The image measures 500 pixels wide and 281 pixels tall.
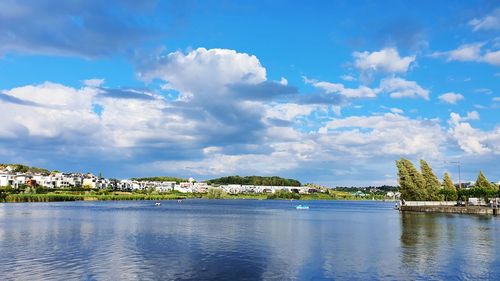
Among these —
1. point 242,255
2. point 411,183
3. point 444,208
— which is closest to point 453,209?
point 444,208

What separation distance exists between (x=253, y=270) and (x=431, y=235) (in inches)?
1550

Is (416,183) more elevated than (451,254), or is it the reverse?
(416,183)

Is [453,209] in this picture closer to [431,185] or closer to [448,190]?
[448,190]

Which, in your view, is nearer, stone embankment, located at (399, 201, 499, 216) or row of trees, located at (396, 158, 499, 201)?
stone embankment, located at (399, 201, 499, 216)

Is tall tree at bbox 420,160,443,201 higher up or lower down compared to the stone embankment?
higher up

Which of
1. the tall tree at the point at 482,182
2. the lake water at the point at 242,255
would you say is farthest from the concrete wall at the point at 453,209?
the lake water at the point at 242,255

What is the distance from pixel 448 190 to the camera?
15012cm

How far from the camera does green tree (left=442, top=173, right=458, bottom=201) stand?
15000 centimetres

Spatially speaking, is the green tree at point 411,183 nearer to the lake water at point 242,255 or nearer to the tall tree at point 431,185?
the tall tree at point 431,185

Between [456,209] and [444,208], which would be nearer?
[456,209]

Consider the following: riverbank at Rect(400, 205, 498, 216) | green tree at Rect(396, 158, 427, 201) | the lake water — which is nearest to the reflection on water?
the lake water

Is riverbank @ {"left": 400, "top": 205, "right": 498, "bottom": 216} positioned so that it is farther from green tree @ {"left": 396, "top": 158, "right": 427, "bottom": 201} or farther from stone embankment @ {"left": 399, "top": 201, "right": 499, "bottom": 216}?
green tree @ {"left": 396, "top": 158, "right": 427, "bottom": 201}

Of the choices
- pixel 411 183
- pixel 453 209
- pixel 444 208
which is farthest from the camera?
pixel 411 183

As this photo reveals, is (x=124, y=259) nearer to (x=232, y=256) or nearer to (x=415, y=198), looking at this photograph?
(x=232, y=256)
